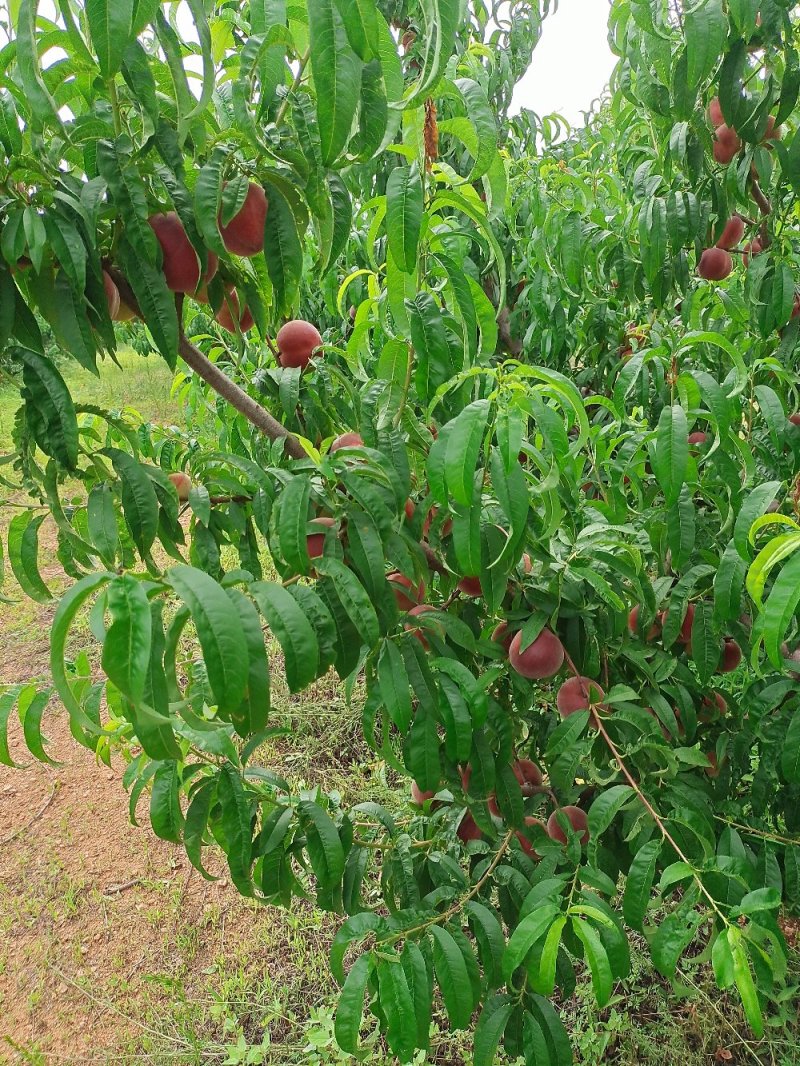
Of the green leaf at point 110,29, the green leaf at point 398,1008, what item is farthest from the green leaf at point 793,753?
the green leaf at point 110,29

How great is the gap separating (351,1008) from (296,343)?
0.97m

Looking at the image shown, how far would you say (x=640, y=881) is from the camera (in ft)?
3.21

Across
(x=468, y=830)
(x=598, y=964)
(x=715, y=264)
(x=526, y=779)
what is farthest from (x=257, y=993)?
(x=715, y=264)

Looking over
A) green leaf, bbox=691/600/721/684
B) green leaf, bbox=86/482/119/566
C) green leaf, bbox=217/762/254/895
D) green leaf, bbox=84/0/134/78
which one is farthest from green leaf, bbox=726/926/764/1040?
green leaf, bbox=84/0/134/78

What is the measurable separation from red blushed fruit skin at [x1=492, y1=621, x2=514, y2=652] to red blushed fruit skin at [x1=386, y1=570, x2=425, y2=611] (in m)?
0.13

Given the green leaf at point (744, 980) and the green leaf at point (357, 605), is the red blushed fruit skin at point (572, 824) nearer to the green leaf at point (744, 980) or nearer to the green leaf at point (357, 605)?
the green leaf at point (744, 980)

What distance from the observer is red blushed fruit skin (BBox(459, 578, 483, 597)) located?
1132 mm

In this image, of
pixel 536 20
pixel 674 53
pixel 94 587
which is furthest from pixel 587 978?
pixel 536 20

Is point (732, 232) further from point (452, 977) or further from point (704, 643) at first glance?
point (452, 977)

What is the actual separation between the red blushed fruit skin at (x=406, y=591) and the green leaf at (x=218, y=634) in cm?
52

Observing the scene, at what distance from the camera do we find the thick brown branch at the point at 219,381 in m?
0.87

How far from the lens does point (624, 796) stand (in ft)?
3.38

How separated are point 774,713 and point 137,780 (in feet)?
3.35

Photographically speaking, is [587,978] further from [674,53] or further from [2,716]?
[674,53]
